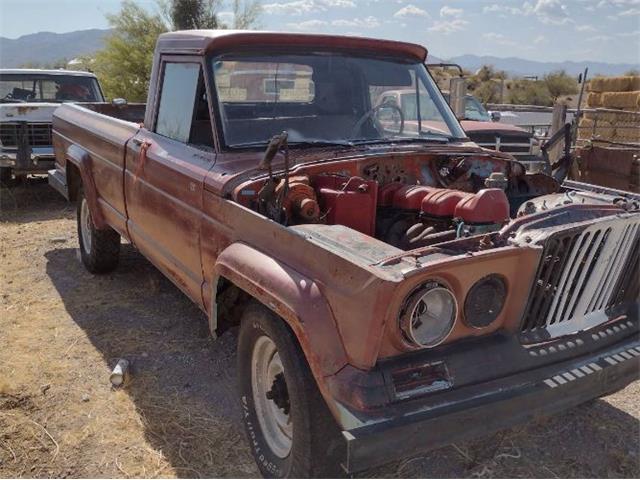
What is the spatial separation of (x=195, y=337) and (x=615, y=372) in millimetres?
2992

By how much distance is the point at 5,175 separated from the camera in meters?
9.85

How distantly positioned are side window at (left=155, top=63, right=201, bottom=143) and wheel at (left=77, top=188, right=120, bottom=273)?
1.68 metres

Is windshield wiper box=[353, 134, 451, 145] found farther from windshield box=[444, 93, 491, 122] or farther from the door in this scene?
windshield box=[444, 93, 491, 122]

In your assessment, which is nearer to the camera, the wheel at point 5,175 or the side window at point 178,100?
the side window at point 178,100

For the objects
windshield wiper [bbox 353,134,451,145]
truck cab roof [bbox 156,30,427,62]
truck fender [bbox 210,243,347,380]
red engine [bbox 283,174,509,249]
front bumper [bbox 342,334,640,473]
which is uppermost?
truck cab roof [bbox 156,30,427,62]

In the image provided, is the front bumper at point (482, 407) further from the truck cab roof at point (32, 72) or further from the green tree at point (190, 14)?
the green tree at point (190, 14)

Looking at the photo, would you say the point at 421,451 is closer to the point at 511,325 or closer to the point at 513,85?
the point at 511,325

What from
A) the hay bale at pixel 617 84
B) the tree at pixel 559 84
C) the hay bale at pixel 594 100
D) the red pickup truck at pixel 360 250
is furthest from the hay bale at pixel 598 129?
the tree at pixel 559 84

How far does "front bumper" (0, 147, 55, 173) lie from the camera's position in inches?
367

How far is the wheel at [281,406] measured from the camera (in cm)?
261

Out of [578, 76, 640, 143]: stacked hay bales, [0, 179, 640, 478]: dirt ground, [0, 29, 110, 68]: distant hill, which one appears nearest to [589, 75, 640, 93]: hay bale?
[578, 76, 640, 143]: stacked hay bales

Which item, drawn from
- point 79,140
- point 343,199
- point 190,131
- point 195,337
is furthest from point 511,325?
point 79,140

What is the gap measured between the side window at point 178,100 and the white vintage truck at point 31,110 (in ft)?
19.0

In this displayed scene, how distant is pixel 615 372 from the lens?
276 centimetres
